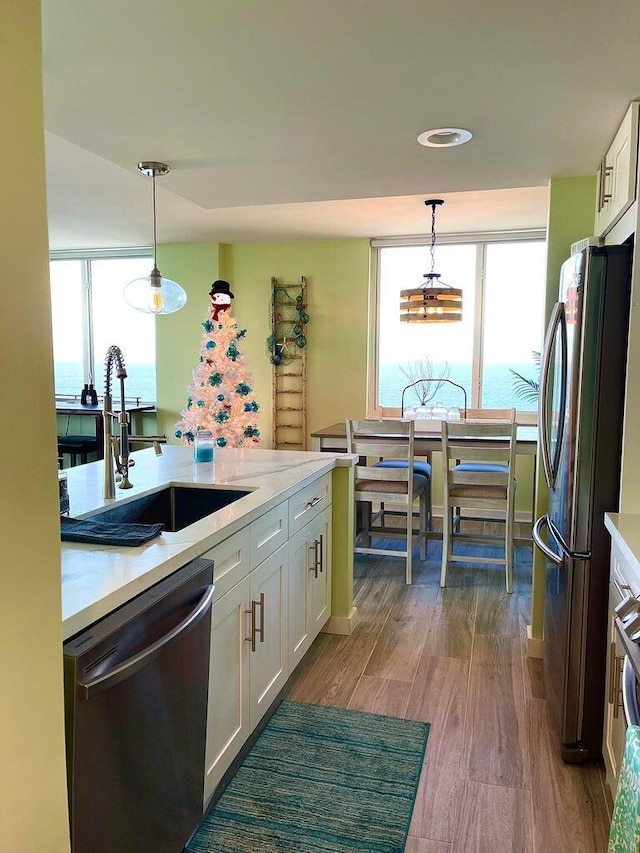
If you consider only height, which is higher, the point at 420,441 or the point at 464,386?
the point at 464,386

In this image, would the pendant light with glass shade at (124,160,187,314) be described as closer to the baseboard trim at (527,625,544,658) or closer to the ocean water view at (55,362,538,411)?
the ocean water view at (55,362,538,411)

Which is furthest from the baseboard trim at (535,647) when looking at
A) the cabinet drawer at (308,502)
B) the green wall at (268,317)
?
the green wall at (268,317)

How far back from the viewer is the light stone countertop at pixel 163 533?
4.73ft

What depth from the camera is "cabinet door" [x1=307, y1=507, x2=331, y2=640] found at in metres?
3.01

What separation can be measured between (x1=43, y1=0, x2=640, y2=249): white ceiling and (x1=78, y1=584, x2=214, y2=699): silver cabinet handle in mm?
1534

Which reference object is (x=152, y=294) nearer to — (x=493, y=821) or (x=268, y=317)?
(x=268, y=317)

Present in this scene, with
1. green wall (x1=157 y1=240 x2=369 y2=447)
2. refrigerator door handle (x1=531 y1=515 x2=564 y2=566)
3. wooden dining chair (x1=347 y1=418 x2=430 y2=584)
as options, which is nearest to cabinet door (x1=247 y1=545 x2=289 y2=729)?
refrigerator door handle (x1=531 y1=515 x2=564 y2=566)

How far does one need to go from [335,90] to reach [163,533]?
1.51 m

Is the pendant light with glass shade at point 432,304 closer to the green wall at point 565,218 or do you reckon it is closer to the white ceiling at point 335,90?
the white ceiling at point 335,90

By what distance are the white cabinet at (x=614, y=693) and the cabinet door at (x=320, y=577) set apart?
1300 mm

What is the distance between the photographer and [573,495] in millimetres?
2293

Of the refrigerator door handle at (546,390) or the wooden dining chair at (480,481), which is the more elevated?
the refrigerator door handle at (546,390)

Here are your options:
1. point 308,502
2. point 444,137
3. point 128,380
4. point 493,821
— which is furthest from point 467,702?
point 128,380

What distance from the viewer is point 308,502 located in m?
2.92
